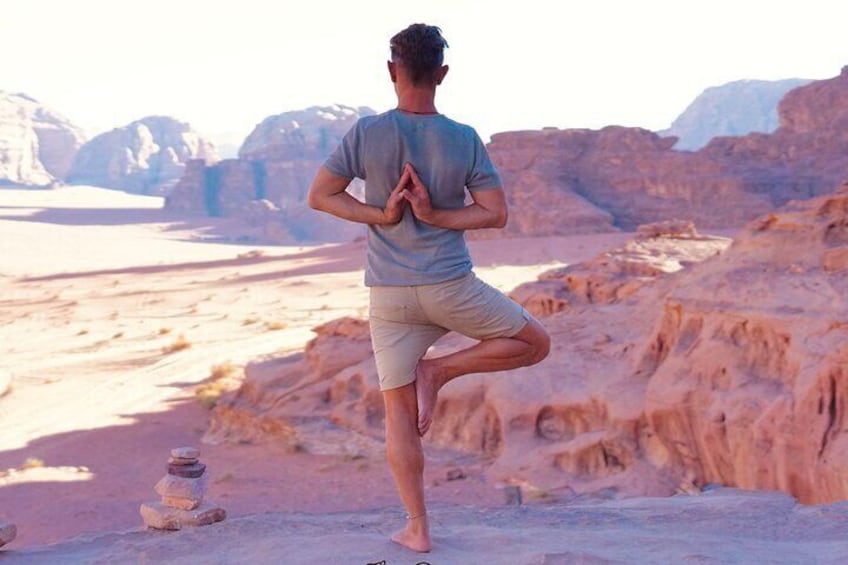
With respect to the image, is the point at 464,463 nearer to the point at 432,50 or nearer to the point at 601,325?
the point at 601,325

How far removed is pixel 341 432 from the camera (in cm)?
1119

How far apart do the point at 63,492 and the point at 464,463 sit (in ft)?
14.4

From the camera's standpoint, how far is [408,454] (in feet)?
11.1

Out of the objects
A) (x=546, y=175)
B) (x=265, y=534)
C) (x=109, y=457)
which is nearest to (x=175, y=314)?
(x=109, y=457)

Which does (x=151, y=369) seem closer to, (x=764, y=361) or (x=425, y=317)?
(x=764, y=361)

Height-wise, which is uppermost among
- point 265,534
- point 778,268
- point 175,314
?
point 778,268

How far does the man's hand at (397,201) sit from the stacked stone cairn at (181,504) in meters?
2.13

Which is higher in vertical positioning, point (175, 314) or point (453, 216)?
point (453, 216)

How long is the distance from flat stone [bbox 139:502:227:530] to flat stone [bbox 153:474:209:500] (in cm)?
7

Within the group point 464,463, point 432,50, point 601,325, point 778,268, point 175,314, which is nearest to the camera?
point 432,50

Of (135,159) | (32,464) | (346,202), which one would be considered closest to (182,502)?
(346,202)

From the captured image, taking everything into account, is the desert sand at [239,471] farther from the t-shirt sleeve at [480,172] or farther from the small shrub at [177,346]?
the t-shirt sleeve at [480,172]

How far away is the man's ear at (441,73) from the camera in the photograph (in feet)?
10.6

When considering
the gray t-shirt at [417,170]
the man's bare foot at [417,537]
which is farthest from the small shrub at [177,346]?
the gray t-shirt at [417,170]
